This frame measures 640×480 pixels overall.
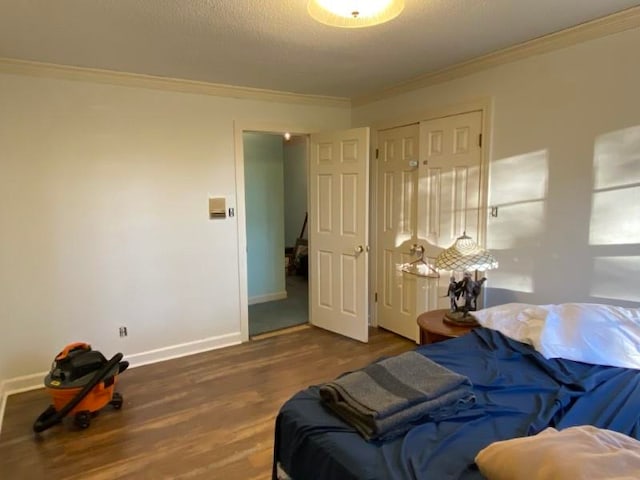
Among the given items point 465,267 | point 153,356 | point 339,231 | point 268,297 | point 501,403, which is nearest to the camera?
point 501,403

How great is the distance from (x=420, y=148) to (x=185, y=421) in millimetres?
Answer: 2825

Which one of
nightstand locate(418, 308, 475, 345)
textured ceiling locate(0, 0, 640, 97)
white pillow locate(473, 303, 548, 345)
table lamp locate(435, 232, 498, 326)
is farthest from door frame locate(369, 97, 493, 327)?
white pillow locate(473, 303, 548, 345)

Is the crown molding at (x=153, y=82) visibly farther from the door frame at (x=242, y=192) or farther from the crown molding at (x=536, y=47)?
the crown molding at (x=536, y=47)

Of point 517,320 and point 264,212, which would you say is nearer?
point 517,320

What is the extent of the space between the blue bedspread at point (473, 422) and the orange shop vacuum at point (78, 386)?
162 cm

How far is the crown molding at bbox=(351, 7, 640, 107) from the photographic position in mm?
2287

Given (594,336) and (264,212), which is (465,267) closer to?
(594,336)

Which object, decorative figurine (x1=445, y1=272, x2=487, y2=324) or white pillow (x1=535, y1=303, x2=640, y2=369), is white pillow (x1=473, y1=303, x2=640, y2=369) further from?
decorative figurine (x1=445, y1=272, x2=487, y2=324)

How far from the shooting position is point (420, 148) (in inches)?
141

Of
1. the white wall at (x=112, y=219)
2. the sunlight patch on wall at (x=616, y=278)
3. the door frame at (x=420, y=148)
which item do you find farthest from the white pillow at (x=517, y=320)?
the white wall at (x=112, y=219)

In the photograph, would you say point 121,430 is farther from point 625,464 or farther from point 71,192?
point 625,464

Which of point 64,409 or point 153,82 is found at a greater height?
point 153,82

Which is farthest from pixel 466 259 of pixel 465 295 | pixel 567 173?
pixel 567 173

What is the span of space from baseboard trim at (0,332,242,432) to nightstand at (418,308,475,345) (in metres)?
1.99
